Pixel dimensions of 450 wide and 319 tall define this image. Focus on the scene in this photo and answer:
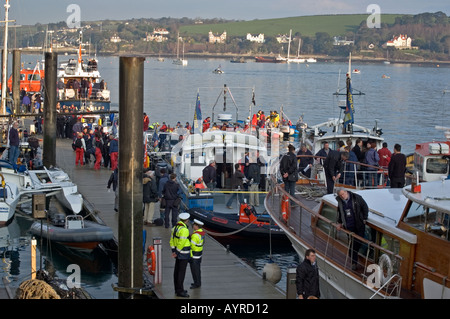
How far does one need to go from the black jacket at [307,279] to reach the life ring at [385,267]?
1.15 metres

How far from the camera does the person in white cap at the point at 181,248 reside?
14.1 meters

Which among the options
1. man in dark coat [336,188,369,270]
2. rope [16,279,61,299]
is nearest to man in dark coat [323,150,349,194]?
man in dark coat [336,188,369,270]

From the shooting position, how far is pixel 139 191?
14992mm

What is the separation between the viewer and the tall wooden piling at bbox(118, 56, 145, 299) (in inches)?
582

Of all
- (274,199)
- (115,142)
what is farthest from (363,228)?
(115,142)

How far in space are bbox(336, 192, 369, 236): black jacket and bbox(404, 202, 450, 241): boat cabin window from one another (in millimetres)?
852

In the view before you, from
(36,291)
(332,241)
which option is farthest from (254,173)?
(36,291)

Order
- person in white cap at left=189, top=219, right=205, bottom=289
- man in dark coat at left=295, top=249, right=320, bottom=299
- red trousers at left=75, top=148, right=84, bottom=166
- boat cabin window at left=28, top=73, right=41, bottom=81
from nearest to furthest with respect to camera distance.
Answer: man in dark coat at left=295, top=249, right=320, bottom=299
person in white cap at left=189, top=219, right=205, bottom=289
red trousers at left=75, top=148, right=84, bottom=166
boat cabin window at left=28, top=73, right=41, bottom=81

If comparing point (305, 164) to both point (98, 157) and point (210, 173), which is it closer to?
point (210, 173)

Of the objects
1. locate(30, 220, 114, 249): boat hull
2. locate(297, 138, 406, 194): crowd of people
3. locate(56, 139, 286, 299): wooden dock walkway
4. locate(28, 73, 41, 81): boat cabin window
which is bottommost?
locate(30, 220, 114, 249): boat hull

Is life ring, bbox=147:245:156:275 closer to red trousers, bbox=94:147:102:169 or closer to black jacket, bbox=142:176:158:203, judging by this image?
black jacket, bbox=142:176:158:203

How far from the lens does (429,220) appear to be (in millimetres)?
12398

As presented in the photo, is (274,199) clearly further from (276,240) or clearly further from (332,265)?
(332,265)

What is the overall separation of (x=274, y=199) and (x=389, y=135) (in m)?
47.7
